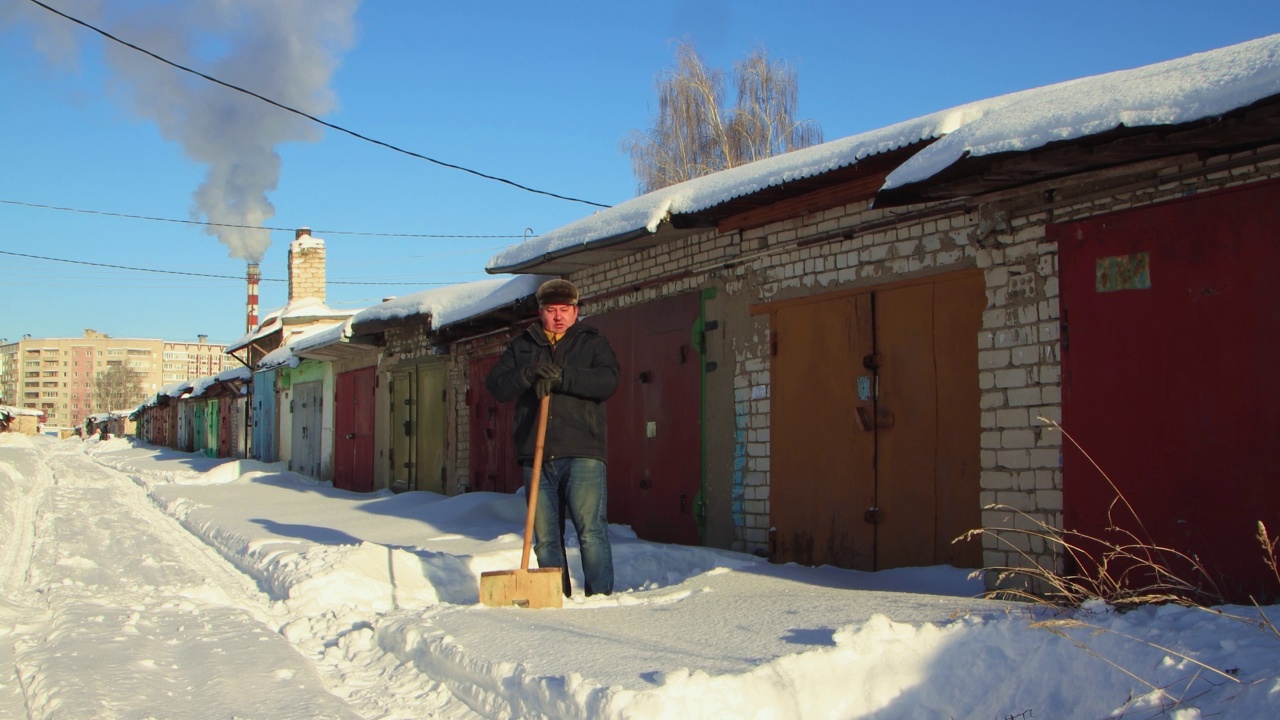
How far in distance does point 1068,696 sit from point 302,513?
10221mm

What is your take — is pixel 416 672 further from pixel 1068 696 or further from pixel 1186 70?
pixel 1186 70

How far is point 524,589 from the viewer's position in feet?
15.9

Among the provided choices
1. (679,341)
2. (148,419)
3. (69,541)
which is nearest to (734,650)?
(679,341)

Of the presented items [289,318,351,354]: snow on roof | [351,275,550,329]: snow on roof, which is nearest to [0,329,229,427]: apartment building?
[289,318,351,354]: snow on roof

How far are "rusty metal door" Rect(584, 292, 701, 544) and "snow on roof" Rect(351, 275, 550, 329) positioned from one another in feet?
4.74

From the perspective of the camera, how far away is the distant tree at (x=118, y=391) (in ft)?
343

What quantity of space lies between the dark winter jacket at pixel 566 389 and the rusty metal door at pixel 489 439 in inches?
245

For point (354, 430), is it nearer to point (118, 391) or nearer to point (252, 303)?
point (252, 303)

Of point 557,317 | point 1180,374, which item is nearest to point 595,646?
point 557,317

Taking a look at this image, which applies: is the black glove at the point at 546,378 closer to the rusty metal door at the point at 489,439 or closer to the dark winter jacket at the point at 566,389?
the dark winter jacket at the point at 566,389

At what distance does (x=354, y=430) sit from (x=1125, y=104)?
50.3 feet

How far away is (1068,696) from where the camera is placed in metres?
3.11

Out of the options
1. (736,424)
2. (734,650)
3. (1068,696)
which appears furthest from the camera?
(736,424)

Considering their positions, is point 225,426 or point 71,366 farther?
point 71,366
